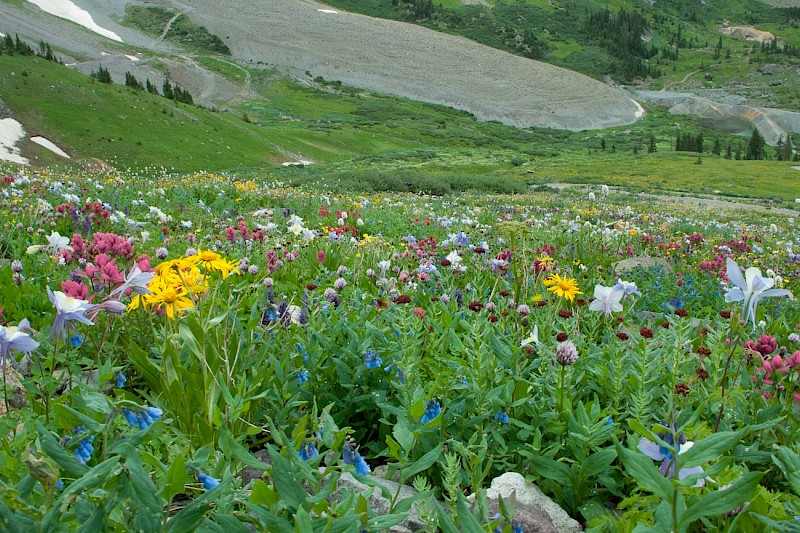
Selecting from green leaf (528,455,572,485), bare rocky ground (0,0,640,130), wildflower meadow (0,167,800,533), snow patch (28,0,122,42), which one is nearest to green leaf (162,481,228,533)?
wildflower meadow (0,167,800,533)

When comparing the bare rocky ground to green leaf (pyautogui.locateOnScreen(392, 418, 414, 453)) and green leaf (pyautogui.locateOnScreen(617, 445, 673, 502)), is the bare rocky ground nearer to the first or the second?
green leaf (pyautogui.locateOnScreen(392, 418, 414, 453))

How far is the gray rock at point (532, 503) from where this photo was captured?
1938 mm

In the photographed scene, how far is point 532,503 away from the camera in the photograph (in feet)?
6.68

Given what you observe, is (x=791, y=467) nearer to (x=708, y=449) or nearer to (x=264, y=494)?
(x=708, y=449)

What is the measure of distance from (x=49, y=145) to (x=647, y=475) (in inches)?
1784

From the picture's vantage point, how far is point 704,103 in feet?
481

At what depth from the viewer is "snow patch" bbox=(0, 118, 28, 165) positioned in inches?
1315

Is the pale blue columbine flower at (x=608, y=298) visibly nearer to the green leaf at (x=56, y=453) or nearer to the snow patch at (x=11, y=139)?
the green leaf at (x=56, y=453)

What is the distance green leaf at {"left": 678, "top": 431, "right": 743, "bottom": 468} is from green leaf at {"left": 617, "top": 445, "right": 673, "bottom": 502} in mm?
63

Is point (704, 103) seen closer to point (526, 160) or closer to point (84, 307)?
point (526, 160)

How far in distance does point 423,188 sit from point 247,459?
24.2m

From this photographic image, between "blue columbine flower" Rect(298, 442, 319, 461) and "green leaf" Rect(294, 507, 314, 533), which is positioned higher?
"green leaf" Rect(294, 507, 314, 533)

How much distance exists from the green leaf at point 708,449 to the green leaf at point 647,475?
63 mm

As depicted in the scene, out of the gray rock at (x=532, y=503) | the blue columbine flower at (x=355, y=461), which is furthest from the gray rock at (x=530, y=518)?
the blue columbine flower at (x=355, y=461)
